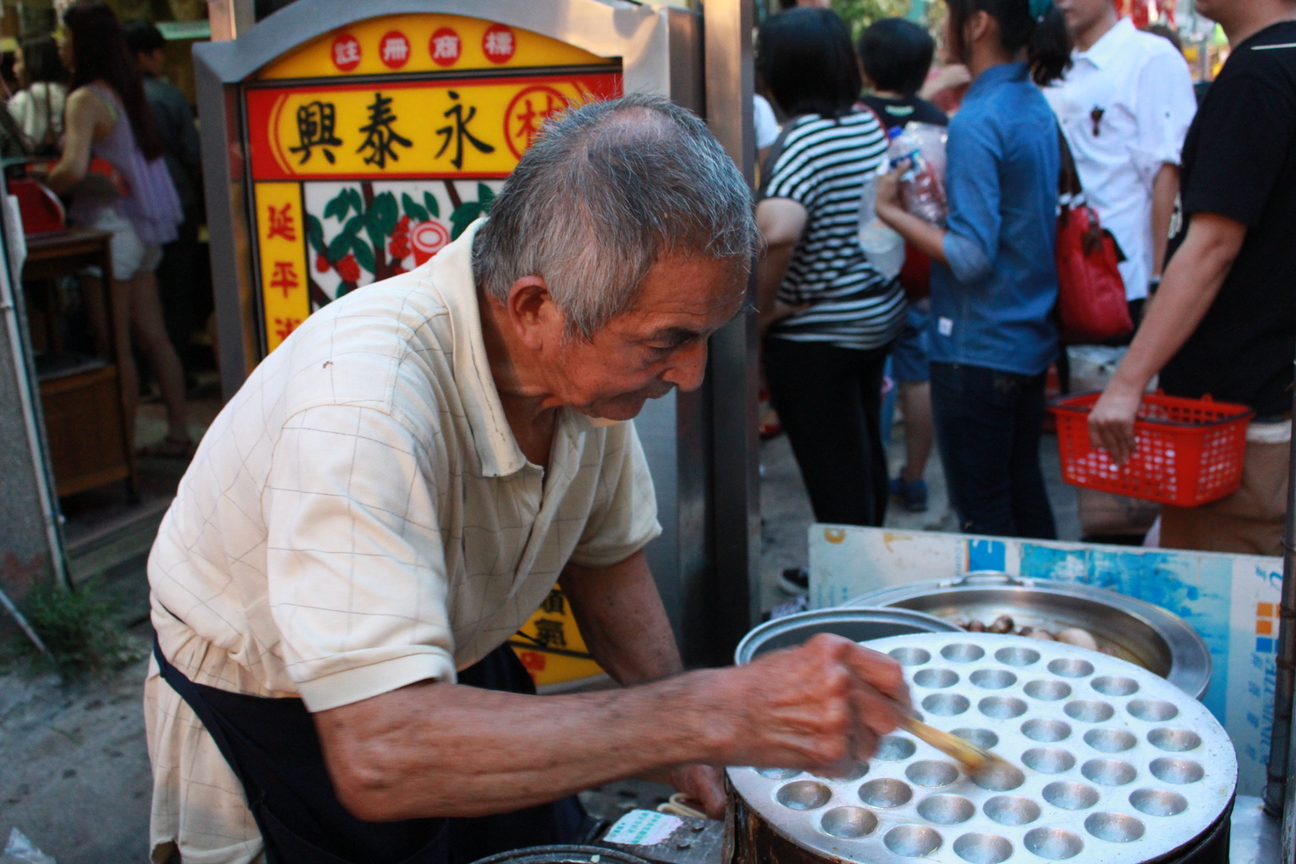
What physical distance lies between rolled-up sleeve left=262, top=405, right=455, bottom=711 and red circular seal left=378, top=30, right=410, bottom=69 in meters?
1.55

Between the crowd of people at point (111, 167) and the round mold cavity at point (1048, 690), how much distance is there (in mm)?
3790

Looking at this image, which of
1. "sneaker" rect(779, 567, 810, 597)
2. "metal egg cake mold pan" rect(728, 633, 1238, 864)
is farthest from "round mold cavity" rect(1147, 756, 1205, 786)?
"sneaker" rect(779, 567, 810, 597)

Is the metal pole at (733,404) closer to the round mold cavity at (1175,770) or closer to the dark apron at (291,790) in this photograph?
the dark apron at (291,790)

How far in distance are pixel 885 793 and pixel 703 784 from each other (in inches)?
20.7

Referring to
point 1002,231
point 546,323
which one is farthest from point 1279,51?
point 546,323

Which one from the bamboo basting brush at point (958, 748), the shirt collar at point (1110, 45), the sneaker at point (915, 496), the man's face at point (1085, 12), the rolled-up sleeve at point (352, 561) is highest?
the man's face at point (1085, 12)

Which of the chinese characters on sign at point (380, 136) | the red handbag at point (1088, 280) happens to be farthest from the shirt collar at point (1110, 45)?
the chinese characters on sign at point (380, 136)

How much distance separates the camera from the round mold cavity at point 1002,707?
56.2 inches

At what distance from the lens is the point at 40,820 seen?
2.70 metres

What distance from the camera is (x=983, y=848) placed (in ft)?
3.89

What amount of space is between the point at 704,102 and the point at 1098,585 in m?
1.25

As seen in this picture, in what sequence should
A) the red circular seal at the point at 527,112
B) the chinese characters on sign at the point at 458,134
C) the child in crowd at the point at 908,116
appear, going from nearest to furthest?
the red circular seal at the point at 527,112 < the chinese characters on sign at the point at 458,134 < the child in crowd at the point at 908,116

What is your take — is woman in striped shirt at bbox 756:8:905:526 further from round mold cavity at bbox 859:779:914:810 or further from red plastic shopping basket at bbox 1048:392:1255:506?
round mold cavity at bbox 859:779:914:810

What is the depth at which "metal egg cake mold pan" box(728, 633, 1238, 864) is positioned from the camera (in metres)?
1.17
